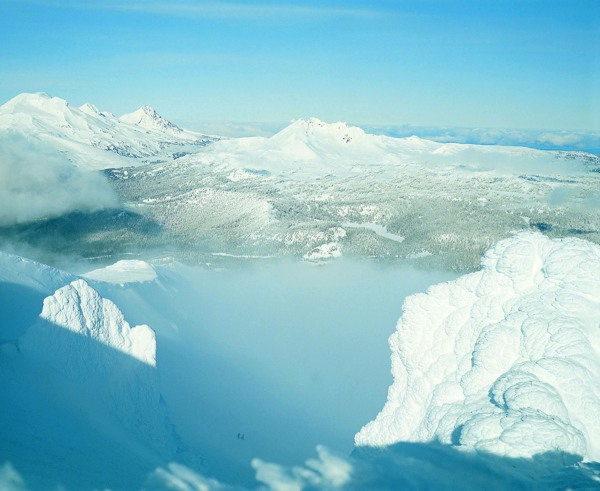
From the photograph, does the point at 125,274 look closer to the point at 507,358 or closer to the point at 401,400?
the point at 401,400

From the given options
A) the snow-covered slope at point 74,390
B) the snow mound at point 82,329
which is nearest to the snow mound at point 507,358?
the snow-covered slope at point 74,390

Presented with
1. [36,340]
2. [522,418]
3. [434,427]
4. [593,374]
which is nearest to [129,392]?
[36,340]

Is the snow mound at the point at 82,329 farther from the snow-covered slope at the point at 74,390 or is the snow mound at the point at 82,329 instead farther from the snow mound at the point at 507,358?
the snow mound at the point at 507,358

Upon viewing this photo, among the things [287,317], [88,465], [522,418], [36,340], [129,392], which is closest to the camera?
[522,418]

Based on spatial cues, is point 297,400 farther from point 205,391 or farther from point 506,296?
point 506,296

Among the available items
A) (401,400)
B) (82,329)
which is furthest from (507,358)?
(82,329)
